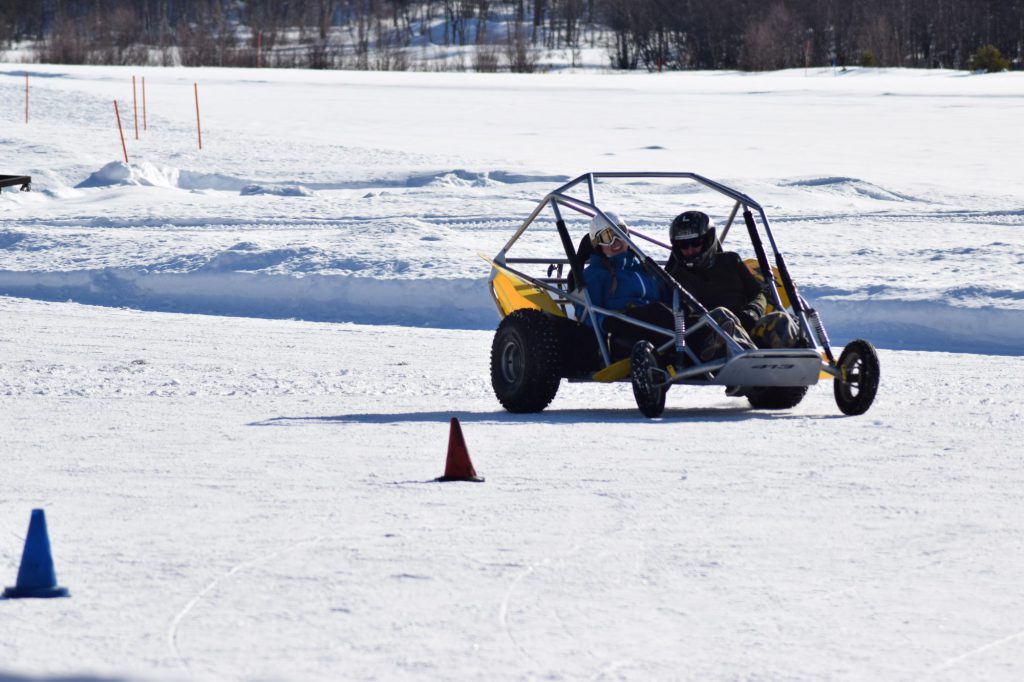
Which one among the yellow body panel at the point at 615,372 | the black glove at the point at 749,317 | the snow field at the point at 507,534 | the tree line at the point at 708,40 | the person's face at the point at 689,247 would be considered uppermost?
the tree line at the point at 708,40

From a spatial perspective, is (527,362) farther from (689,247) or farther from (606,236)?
(689,247)

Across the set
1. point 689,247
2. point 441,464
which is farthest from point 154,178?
point 441,464

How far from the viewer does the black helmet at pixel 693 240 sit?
27.3ft

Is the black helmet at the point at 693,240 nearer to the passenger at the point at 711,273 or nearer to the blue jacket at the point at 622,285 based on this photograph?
the passenger at the point at 711,273

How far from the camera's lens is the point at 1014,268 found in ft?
43.5

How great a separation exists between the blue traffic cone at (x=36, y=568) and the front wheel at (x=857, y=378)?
4.52 meters

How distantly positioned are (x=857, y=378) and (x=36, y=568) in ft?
15.4

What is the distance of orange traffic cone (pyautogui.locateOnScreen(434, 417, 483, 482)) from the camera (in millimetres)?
6172

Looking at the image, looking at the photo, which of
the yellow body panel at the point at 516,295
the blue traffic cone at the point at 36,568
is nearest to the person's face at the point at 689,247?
the yellow body panel at the point at 516,295

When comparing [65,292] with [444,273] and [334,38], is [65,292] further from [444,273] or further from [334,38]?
[334,38]

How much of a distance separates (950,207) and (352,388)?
11.1 metres

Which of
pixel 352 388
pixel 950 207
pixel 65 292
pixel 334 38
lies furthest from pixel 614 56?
pixel 352 388

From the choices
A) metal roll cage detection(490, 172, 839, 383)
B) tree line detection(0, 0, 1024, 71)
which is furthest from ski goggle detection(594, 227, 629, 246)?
tree line detection(0, 0, 1024, 71)

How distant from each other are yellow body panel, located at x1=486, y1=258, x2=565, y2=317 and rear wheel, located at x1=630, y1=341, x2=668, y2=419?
92cm
